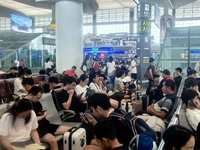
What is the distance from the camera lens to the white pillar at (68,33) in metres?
11.9

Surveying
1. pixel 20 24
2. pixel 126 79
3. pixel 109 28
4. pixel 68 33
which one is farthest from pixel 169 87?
pixel 109 28

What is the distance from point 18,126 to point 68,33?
29.1 ft

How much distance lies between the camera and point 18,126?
3438 millimetres

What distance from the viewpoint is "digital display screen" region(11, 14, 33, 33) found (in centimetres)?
2264

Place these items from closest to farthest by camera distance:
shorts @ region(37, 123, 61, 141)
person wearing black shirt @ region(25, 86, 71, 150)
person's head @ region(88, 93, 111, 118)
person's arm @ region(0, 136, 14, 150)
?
person's head @ region(88, 93, 111, 118) → person's arm @ region(0, 136, 14, 150) → person wearing black shirt @ region(25, 86, 71, 150) → shorts @ region(37, 123, 61, 141)

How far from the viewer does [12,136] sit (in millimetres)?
3398

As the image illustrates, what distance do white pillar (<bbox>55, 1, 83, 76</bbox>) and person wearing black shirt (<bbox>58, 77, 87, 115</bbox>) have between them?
6.64m

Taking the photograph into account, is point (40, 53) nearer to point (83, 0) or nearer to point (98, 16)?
point (83, 0)

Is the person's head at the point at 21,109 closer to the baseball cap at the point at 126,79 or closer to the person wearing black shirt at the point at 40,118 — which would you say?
the person wearing black shirt at the point at 40,118

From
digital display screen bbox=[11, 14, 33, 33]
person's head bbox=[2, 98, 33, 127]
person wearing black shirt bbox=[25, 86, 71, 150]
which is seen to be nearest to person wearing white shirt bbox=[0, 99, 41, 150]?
person's head bbox=[2, 98, 33, 127]

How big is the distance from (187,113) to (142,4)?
1063 cm

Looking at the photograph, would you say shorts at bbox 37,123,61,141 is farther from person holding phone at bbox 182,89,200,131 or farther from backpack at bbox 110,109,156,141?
person holding phone at bbox 182,89,200,131

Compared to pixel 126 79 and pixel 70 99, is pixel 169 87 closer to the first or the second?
pixel 70 99

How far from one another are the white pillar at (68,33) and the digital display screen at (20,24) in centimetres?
1191
